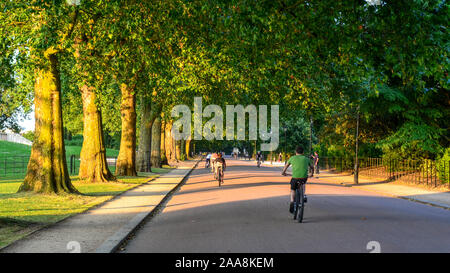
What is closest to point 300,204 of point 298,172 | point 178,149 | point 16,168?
point 298,172

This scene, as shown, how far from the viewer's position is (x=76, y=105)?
3797 centimetres

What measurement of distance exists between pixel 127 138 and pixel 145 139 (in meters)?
5.83

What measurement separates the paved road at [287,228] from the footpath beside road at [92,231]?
33 cm

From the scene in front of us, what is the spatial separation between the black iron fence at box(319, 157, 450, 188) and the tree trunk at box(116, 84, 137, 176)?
15.1 meters

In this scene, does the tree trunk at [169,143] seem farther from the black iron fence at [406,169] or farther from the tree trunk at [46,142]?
the tree trunk at [46,142]

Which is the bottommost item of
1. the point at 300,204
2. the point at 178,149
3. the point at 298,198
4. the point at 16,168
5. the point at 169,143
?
the point at 16,168

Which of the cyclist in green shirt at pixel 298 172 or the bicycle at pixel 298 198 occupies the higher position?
the cyclist in green shirt at pixel 298 172

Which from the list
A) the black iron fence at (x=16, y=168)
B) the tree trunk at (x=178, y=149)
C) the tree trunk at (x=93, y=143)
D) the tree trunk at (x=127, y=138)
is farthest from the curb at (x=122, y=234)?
the tree trunk at (x=178, y=149)

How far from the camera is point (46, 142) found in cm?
1698

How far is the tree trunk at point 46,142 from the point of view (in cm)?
1689

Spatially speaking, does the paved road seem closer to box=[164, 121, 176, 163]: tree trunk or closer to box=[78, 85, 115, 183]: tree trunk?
box=[78, 85, 115, 183]: tree trunk

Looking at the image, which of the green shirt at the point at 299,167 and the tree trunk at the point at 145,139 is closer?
the green shirt at the point at 299,167

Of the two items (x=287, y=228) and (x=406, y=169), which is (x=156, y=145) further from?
(x=287, y=228)

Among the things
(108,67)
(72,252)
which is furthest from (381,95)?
(72,252)
